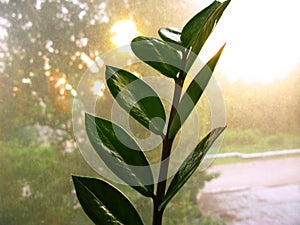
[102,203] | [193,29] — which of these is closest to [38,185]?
[102,203]

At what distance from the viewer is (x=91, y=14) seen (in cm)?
76

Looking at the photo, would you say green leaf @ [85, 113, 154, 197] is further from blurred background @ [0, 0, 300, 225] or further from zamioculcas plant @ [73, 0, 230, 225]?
blurred background @ [0, 0, 300, 225]

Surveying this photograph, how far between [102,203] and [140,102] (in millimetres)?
125

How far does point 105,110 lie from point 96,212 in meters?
0.38

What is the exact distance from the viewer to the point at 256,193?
0.85m

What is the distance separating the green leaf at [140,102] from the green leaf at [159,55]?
3 centimetres

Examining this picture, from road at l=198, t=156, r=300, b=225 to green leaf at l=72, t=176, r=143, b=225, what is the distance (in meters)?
0.42

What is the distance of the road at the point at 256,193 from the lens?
83 centimetres

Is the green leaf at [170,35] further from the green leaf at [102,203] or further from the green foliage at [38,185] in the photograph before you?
the green foliage at [38,185]

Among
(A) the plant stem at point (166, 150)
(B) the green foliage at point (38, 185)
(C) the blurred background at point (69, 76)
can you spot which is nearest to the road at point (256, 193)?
(C) the blurred background at point (69, 76)

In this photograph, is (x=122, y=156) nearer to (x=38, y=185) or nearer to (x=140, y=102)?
(x=140, y=102)

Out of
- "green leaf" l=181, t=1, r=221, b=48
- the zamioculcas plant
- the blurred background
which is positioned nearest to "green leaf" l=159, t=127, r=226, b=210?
the zamioculcas plant

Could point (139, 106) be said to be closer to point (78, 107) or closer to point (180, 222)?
point (78, 107)

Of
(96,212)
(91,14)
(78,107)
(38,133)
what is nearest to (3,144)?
(38,133)
